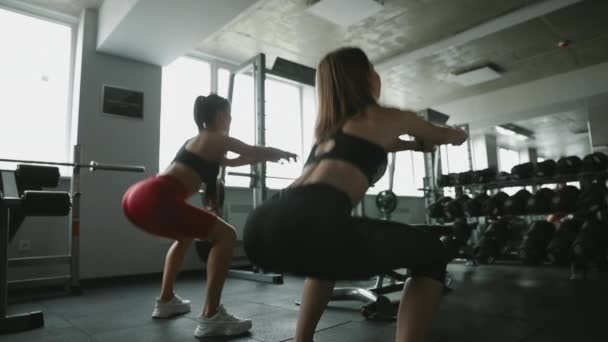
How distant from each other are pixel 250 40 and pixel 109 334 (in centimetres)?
363

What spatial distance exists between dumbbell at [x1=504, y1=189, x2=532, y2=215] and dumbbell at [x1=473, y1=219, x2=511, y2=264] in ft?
0.56

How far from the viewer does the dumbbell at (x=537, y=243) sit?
336 cm

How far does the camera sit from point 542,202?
3.68m

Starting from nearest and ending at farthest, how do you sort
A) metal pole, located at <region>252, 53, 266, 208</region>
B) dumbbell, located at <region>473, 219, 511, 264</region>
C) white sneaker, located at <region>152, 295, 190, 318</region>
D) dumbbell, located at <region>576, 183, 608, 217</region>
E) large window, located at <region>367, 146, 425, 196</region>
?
white sneaker, located at <region>152, 295, 190, 318</region> < dumbbell, located at <region>576, 183, 608, 217</region> < metal pole, located at <region>252, 53, 266, 208</region> < dumbbell, located at <region>473, 219, 511, 264</region> < large window, located at <region>367, 146, 425, 196</region>

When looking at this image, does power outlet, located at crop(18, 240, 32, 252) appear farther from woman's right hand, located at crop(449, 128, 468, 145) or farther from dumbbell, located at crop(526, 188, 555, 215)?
dumbbell, located at crop(526, 188, 555, 215)

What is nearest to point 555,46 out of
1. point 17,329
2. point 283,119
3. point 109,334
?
point 283,119

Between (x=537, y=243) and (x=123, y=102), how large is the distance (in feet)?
13.2

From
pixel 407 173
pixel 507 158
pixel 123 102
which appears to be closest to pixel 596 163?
pixel 407 173

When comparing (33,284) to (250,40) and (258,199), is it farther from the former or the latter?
(250,40)

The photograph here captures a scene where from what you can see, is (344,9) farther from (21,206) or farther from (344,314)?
(21,206)

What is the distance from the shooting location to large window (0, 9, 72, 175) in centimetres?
354

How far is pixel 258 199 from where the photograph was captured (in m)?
3.67

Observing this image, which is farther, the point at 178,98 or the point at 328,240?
the point at 178,98

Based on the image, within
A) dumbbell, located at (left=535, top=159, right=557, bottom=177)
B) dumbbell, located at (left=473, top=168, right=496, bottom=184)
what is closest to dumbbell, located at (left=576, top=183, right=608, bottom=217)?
dumbbell, located at (left=535, top=159, right=557, bottom=177)
